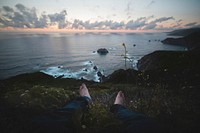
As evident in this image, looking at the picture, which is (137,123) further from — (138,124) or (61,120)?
(61,120)

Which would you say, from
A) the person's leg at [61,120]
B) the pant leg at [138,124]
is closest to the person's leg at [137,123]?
the pant leg at [138,124]

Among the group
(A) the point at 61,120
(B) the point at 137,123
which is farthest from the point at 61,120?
(B) the point at 137,123

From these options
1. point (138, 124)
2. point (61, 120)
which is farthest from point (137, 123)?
point (61, 120)

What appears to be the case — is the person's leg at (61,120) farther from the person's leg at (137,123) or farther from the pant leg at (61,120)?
the person's leg at (137,123)

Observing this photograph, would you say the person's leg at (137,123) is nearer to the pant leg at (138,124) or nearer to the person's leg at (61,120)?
the pant leg at (138,124)

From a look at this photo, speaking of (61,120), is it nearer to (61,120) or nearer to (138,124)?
(61,120)

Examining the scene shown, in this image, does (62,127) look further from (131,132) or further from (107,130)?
(107,130)

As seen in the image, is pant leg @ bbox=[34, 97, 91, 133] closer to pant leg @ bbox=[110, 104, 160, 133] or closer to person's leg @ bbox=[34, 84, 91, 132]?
person's leg @ bbox=[34, 84, 91, 132]

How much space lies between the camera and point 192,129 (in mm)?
3174

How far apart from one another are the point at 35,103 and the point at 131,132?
2.87 m

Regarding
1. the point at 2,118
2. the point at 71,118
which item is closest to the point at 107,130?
the point at 71,118

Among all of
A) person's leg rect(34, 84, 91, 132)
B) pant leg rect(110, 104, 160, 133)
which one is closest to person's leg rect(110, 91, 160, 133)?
pant leg rect(110, 104, 160, 133)

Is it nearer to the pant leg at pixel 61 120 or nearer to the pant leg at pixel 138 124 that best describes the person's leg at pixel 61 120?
the pant leg at pixel 61 120

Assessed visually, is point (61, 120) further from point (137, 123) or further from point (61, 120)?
point (137, 123)
